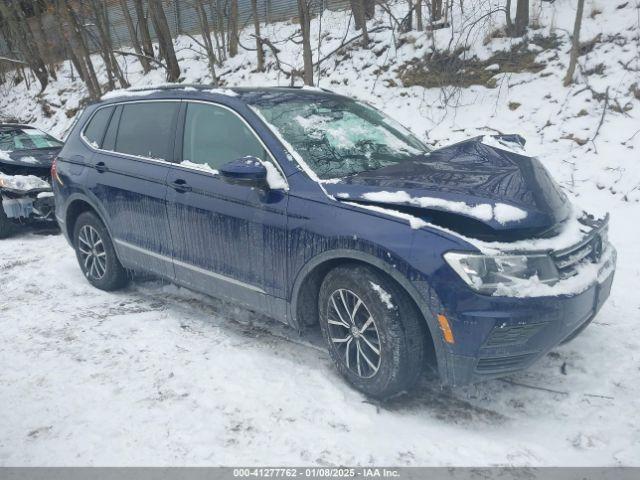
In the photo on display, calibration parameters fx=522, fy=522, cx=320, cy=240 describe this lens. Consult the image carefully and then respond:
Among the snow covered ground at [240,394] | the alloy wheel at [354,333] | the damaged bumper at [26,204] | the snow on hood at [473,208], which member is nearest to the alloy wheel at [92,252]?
the snow covered ground at [240,394]

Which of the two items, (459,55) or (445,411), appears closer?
(445,411)

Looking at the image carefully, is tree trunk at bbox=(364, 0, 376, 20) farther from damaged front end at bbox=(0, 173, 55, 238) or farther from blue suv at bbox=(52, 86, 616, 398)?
blue suv at bbox=(52, 86, 616, 398)

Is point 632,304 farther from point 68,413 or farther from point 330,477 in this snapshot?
point 68,413

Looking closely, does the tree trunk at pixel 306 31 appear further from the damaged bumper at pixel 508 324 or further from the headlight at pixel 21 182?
the damaged bumper at pixel 508 324

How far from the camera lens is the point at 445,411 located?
2947mm

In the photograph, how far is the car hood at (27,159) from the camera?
6775 mm

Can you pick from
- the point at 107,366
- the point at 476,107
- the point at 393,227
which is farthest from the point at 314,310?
the point at 476,107

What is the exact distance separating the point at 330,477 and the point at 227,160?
2.12m

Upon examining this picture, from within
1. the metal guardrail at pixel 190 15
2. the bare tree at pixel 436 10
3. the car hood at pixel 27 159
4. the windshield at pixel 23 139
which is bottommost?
the car hood at pixel 27 159

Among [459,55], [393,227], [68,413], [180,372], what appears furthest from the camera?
[459,55]

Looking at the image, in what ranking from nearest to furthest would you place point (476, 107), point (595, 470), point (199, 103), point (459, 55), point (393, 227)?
point (595, 470)
point (393, 227)
point (199, 103)
point (476, 107)
point (459, 55)

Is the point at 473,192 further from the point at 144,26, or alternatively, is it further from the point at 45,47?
the point at 45,47

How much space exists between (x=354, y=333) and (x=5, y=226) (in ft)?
19.3

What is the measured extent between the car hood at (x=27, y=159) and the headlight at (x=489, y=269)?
6.18m
